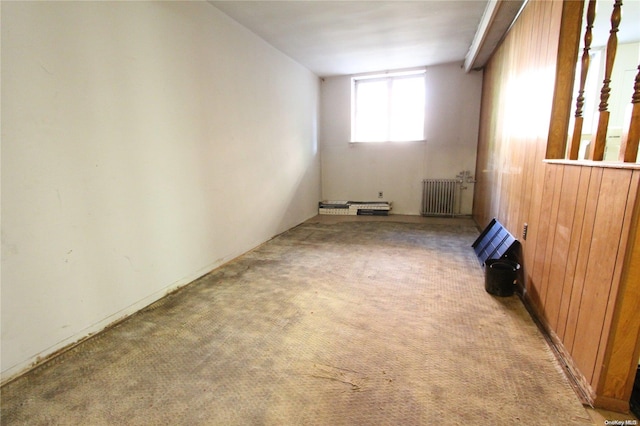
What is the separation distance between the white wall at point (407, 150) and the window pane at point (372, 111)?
0.22 m

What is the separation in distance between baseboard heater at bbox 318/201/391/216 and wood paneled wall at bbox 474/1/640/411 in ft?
8.07

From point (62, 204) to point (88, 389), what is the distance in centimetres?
103

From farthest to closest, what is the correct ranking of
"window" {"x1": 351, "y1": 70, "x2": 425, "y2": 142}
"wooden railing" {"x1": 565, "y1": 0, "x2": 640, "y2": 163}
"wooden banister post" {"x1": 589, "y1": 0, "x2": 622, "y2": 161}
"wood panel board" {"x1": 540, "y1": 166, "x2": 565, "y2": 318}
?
"window" {"x1": 351, "y1": 70, "x2": 425, "y2": 142} → "wood panel board" {"x1": 540, "y1": 166, "x2": 565, "y2": 318} → "wooden banister post" {"x1": 589, "y1": 0, "x2": 622, "y2": 161} → "wooden railing" {"x1": 565, "y1": 0, "x2": 640, "y2": 163}

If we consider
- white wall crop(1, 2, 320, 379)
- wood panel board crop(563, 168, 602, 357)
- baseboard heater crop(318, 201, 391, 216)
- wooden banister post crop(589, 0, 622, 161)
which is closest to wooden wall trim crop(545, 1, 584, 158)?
wooden banister post crop(589, 0, 622, 161)

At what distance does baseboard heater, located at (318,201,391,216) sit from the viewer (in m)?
5.57

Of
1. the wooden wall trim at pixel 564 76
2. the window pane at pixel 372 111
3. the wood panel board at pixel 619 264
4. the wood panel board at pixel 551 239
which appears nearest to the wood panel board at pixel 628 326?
the wood panel board at pixel 619 264

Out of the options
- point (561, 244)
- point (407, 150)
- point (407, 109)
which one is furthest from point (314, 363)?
point (407, 109)

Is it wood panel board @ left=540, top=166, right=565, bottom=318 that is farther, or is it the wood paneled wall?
wood panel board @ left=540, top=166, right=565, bottom=318

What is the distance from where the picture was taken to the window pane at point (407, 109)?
Result: 530 centimetres

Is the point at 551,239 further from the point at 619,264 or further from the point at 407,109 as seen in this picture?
the point at 407,109

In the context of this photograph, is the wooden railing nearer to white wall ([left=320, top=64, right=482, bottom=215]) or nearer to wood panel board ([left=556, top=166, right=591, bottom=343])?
wood panel board ([left=556, top=166, right=591, bottom=343])

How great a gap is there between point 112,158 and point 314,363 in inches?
73.1

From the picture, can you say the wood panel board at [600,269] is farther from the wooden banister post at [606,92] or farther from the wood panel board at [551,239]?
the wood panel board at [551,239]

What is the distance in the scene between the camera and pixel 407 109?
17.7 feet
